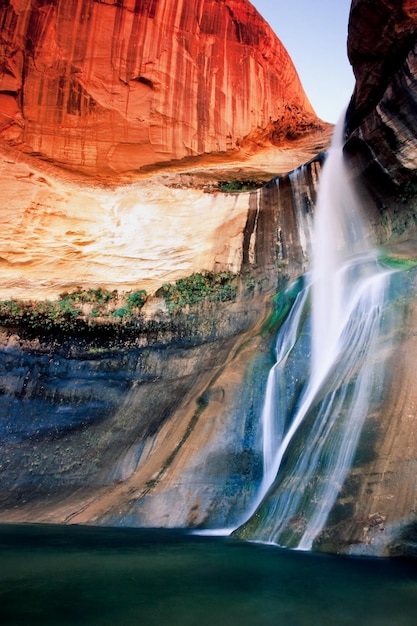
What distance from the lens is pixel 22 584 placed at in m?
4.76

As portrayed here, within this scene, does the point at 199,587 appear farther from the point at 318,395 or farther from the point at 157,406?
the point at 157,406

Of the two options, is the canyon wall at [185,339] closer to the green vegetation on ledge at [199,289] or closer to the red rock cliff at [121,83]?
the red rock cliff at [121,83]

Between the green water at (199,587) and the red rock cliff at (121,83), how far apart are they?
1628cm

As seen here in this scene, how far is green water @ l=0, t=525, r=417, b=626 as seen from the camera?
392 cm

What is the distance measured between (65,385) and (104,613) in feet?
37.7

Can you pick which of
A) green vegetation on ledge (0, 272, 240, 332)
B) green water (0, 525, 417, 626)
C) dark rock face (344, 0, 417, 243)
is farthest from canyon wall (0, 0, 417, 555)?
green water (0, 525, 417, 626)

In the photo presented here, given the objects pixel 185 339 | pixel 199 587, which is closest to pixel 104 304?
pixel 185 339

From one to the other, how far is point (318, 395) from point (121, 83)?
16.4 m

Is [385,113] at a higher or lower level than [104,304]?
higher

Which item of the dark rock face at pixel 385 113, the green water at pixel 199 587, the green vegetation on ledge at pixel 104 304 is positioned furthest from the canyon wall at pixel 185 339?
the green water at pixel 199 587

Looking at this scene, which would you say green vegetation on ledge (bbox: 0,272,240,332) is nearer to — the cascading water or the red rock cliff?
the cascading water

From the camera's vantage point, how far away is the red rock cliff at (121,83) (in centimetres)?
1958

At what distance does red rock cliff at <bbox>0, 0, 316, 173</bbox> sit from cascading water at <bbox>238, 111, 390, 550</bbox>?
8.91 metres

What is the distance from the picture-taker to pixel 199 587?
4.74 metres
